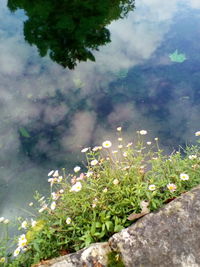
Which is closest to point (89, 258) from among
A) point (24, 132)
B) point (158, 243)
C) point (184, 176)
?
point (158, 243)

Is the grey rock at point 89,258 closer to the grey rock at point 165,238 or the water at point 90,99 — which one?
the grey rock at point 165,238

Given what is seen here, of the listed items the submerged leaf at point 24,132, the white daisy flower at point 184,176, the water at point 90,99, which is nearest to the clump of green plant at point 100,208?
the white daisy flower at point 184,176

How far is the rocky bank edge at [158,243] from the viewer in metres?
1.50

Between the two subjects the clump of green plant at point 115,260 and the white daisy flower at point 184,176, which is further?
the white daisy flower at point 184,176

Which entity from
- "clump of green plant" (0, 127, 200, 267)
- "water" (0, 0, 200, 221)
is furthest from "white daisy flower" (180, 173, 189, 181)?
"water" (0, 0, 200, 221)

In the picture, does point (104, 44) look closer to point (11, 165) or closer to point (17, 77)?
point (17, 77)

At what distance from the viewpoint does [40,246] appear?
202cm

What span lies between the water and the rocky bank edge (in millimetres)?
1781

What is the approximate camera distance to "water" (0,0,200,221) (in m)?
3.65

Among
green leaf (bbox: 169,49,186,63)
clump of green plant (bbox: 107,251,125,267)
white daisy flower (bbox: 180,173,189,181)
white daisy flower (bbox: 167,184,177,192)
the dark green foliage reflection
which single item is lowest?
clump of green plant (bbox: 107,251,125,267)

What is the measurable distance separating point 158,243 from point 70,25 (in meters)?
5.62

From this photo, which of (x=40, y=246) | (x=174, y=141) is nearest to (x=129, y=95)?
(x=174, y=141)

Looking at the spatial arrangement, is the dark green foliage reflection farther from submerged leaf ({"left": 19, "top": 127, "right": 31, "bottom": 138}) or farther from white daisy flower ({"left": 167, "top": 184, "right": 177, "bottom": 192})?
white daisy flower ({"left": 167, "top": 184, "right": 177, "bottom": 192})

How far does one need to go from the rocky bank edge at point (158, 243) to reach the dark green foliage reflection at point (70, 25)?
4143 millimetres
